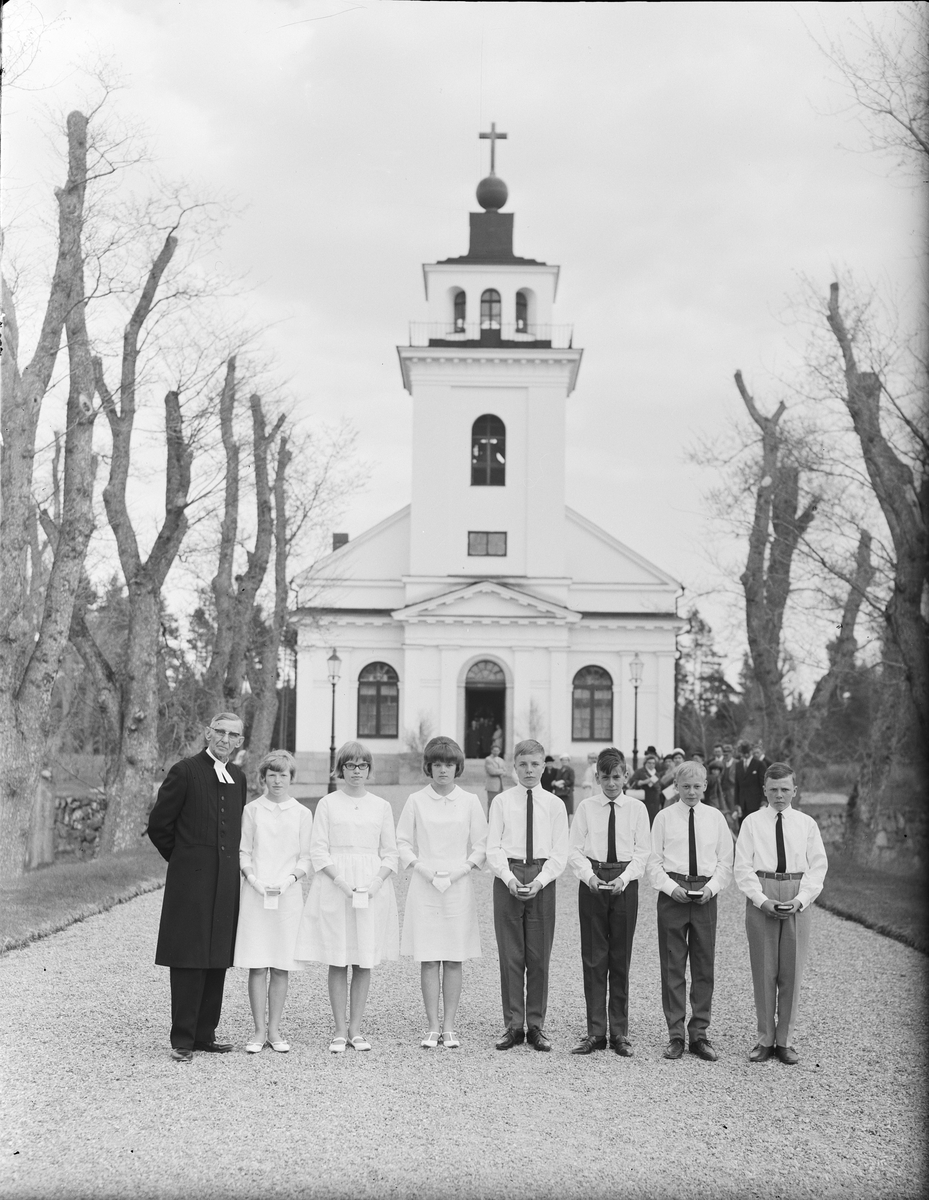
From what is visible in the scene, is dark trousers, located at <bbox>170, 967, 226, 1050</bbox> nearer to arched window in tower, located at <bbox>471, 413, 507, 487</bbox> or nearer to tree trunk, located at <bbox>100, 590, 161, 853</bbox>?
tree trunk, located at <bbox>100, 590, 161, 853</bbox>

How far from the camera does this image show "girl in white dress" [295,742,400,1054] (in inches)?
287

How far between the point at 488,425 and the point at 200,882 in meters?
37.6

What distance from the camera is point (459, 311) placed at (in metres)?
44.6

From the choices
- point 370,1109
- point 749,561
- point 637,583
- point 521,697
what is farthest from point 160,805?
point 637,583

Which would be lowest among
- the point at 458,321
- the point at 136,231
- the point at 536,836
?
the point at 536,836

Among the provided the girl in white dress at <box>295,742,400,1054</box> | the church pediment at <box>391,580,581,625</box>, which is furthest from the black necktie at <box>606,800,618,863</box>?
the church pediment at <box>391,580,581,625</box>

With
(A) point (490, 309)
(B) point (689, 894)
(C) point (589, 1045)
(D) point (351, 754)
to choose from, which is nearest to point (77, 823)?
(A) point (490, 309)

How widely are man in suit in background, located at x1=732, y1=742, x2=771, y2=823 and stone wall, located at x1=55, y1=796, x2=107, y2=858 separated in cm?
1614

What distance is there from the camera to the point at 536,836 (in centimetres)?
770

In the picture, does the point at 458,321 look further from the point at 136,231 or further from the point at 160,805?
the point at 160,805

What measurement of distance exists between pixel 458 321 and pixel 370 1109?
40.3 meters

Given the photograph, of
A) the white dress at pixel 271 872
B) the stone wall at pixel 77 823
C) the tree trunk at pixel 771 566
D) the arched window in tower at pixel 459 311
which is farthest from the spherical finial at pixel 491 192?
the white dress at pixel 271 872

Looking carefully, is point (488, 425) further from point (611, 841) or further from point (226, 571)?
point (611, 841)

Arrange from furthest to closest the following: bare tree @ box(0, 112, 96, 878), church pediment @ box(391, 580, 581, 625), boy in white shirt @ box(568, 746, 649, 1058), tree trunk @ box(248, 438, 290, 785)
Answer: church pediment @ box(391, 580, 581, 625) < tree trunk @ box(248, 438, 290, 785) < bare tree @ box(0, 112, 96, 878) < boy in white shirt @ box(568, 746, 649, 1058)
